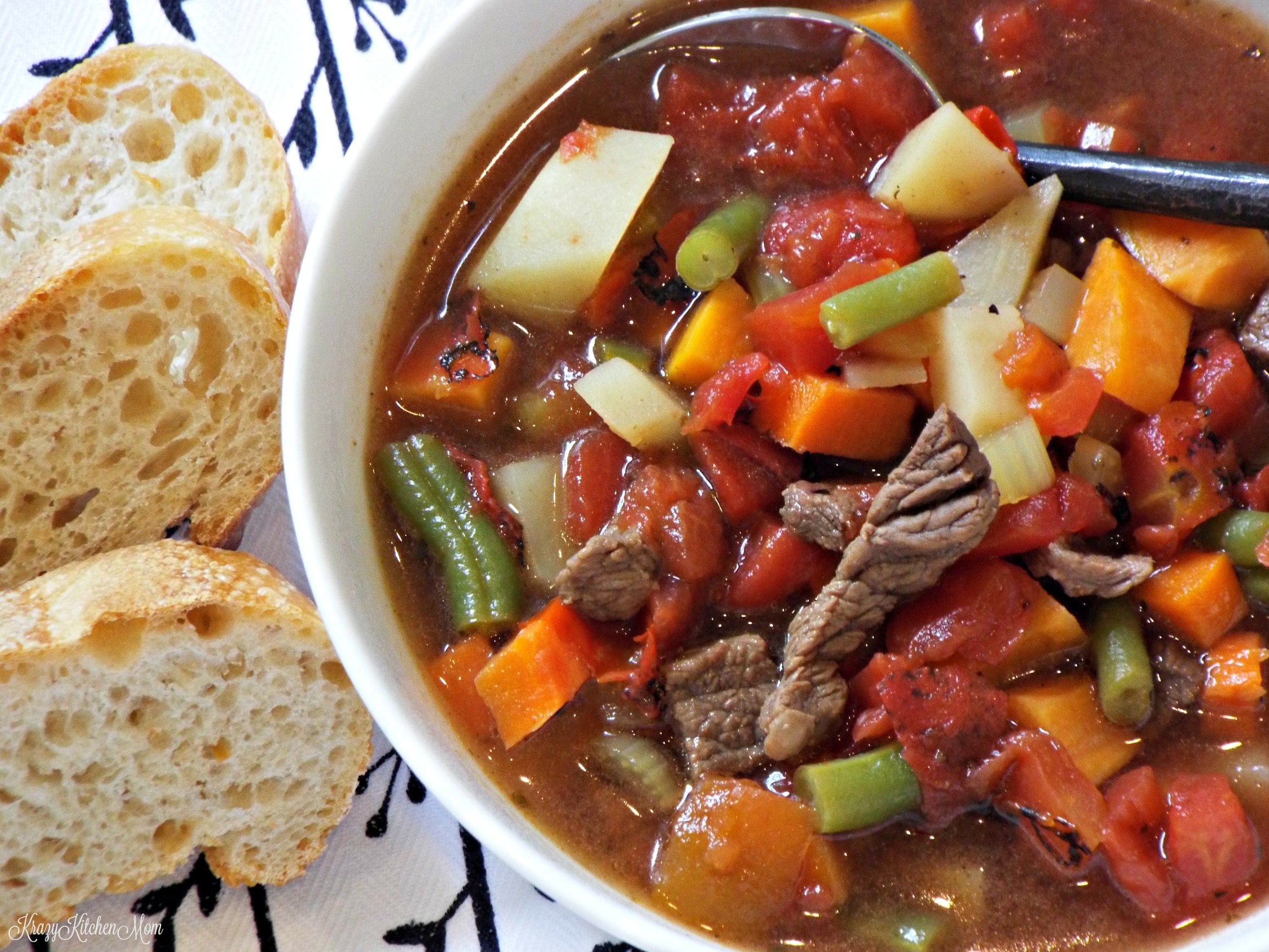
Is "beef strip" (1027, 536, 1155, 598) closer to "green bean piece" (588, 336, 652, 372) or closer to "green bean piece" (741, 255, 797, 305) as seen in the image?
"green bean piece" (741, 255, 797, 305)

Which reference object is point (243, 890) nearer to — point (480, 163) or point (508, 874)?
point (508, 874)

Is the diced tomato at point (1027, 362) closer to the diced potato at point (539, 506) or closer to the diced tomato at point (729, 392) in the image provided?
the diced tomato at point (729, 392)

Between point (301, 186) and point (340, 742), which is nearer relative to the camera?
point (340, 742)

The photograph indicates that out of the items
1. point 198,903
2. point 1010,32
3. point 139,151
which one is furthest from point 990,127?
point 198,903

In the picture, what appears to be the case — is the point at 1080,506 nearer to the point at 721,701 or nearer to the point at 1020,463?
the point at 1020,463

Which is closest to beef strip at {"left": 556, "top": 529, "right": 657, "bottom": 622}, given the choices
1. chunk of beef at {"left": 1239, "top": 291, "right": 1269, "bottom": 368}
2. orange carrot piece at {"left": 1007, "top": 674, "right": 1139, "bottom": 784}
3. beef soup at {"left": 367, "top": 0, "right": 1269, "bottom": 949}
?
beef soup at {"left": 367, "top": 0, "right": 1269, "bottom": 949}

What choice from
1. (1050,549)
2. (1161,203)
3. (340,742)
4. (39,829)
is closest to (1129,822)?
(1050,549)
